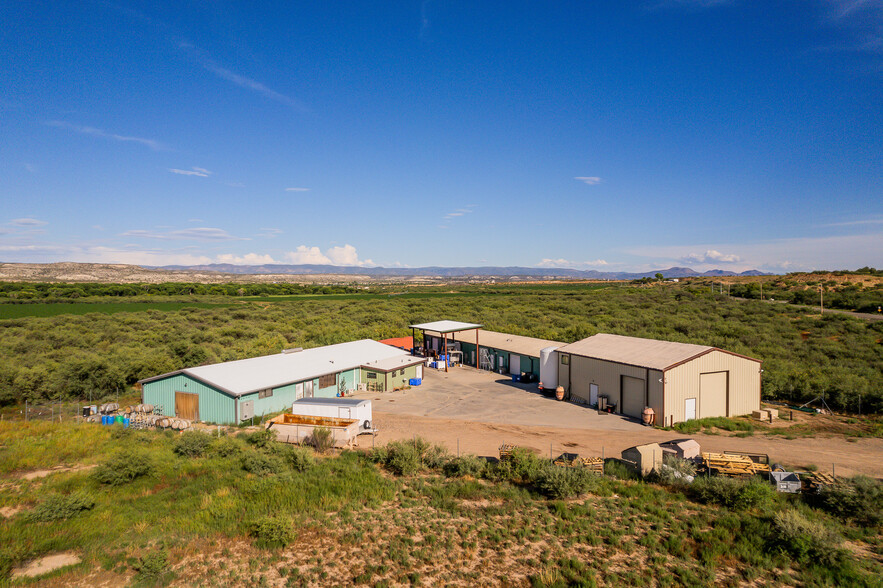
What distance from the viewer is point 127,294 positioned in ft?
303

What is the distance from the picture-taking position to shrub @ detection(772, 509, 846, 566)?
9250 millimetres

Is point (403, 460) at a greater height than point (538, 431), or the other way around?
point (403, 460)

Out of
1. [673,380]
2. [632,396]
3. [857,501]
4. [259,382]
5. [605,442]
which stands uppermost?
[673,380]

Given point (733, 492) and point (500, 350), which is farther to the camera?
point (500, 350)

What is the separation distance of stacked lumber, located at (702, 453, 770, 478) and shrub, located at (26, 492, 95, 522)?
1829 cm

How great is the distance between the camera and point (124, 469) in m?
13.9

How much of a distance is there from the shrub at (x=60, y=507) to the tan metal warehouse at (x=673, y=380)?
22.3m

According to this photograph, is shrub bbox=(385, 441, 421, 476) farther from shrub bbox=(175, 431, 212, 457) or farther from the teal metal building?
the teal metal building

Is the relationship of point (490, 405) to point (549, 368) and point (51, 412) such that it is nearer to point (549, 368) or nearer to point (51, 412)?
point (549, 368)

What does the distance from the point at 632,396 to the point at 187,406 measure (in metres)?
23.2

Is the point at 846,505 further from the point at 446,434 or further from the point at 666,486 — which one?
the point at 446,434

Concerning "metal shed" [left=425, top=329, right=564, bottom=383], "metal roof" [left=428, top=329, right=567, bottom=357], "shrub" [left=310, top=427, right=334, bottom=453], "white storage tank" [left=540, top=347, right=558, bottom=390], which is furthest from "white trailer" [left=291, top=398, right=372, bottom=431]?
"metal roof" [left=428, top=329, right=567, bottom=357]

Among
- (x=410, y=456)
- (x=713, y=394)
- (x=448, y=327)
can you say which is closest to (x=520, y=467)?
(x=410, y=456)

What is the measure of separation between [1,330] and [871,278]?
126524 mm
